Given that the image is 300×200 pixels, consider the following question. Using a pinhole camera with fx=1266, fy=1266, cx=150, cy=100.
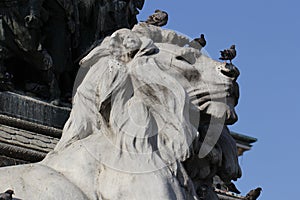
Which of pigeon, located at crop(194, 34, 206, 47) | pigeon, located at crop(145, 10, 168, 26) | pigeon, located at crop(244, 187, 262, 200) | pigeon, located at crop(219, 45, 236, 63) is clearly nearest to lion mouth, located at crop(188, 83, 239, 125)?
pigeon, located at crop(219, 45, 236, 63)

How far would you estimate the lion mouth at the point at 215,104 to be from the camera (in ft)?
30.1

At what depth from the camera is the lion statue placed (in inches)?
334

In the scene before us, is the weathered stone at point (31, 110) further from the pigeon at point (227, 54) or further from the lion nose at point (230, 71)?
the lion nose at point (230, 71)

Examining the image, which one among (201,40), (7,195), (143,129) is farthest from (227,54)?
(7,195)

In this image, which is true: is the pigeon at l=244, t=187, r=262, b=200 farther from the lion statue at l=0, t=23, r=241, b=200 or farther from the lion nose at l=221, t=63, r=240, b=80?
the lion nose at l=221, t=63, r=240, b=80

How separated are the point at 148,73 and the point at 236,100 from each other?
763 millimetres

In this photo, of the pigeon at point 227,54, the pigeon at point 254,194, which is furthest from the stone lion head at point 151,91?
the pigeon at point 254,194

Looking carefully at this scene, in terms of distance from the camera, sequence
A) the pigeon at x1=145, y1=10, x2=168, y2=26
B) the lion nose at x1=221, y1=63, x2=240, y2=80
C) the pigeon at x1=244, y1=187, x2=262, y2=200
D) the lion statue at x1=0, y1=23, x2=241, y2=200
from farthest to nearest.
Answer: the pigeon at x1=244, y1=187, x2=262, y2=200
the pigeon at x1=145, y1=10, x2=168, y2=26
the lion nose at x1=221, y1=63, x2=240, y2=80
the lion statue at x1=0, y1=23, x2=241, y2=200

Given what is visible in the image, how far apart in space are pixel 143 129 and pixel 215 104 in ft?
2.14

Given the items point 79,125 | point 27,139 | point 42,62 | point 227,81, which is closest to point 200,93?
point 227,81

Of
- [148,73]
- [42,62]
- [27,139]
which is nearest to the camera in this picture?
[148,73]

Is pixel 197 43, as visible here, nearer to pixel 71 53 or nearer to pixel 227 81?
pixel 227 81

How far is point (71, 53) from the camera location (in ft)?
42.4

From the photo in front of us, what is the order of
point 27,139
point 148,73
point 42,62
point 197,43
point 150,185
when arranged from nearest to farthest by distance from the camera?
point 150,185 < point 148,73 < point 197,43 < point 27,139 < point 42,62
